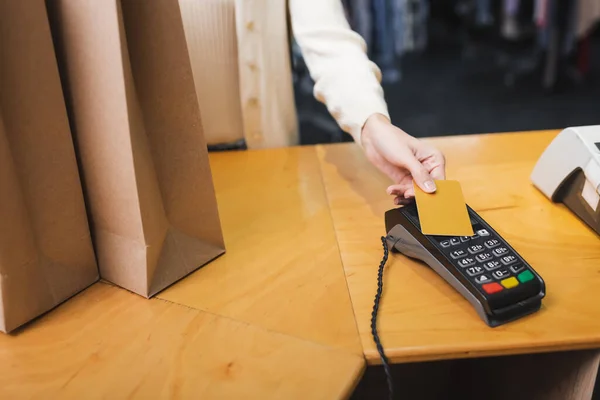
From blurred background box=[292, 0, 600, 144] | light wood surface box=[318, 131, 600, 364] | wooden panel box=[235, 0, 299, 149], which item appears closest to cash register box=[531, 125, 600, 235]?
light wood surface box=[318, 131, 600, 364]

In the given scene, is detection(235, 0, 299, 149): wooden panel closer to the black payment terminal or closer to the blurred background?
the black payment terminal

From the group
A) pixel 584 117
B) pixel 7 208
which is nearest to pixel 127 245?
pixel 7 208

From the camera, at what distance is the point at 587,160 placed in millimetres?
635

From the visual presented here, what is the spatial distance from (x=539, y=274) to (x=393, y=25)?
208 centimetres

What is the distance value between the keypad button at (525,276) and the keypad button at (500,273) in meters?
0.01

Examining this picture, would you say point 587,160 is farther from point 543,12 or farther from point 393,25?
point 543,12

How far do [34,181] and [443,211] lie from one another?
1.21ft

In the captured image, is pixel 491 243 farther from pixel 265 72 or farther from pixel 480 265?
pixel 265 72

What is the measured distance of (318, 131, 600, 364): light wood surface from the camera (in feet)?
1.54

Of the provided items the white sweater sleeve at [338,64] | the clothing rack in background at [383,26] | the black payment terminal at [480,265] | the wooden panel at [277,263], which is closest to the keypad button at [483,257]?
the black payment terminal at [480,265]

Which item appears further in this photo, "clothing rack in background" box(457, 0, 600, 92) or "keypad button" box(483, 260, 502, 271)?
"clothing rack in background" box(457, 0, 600, 92)

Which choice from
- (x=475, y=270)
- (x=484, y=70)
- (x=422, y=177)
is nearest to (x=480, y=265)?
(x=475, y=270)

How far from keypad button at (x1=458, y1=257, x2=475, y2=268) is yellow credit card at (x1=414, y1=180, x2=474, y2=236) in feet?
0.10

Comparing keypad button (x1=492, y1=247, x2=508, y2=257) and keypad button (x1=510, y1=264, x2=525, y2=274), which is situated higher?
keypad button (x1=492, y1=247, x2=508, y2=257)
